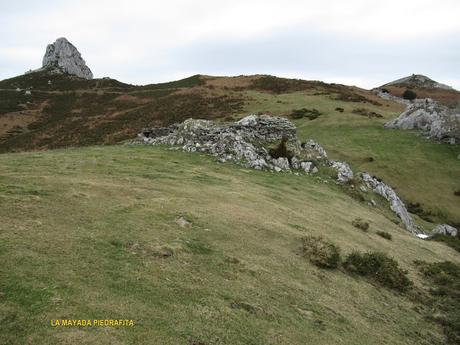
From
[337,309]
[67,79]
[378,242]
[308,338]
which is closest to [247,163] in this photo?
[378,242]

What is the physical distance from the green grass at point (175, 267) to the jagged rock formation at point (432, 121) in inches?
1331

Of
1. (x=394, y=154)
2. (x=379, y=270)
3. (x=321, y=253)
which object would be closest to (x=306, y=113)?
(x=394, y=154)

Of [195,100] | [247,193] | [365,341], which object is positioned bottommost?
[365,341]

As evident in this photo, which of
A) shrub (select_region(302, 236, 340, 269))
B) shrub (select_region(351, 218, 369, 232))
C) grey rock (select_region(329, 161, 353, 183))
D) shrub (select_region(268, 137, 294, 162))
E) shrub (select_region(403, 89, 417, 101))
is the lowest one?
shrub (select_region(351, 218, 369, 232))

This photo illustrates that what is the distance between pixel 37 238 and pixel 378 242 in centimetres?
1800

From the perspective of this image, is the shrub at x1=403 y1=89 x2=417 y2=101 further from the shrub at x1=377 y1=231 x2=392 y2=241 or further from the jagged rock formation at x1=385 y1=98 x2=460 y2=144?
the shrub at x1=377 y1=231 x2=392 y2=241

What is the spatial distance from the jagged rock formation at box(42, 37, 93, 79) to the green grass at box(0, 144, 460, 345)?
360ft

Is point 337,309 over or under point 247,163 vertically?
under

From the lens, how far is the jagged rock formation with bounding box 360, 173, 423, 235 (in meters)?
34.2

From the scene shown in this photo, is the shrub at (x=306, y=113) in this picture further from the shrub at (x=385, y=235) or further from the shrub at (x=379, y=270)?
the shrub at (x=379, y=270)

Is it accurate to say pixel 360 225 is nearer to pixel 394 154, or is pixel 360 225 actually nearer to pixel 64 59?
pixel 394 154

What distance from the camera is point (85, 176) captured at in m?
23.7

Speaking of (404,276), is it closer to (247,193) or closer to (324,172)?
(247,193)

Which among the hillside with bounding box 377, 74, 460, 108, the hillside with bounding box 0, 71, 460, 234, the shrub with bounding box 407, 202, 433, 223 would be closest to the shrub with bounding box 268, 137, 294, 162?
the hillside with bounding box 0, 71, 460, 234
